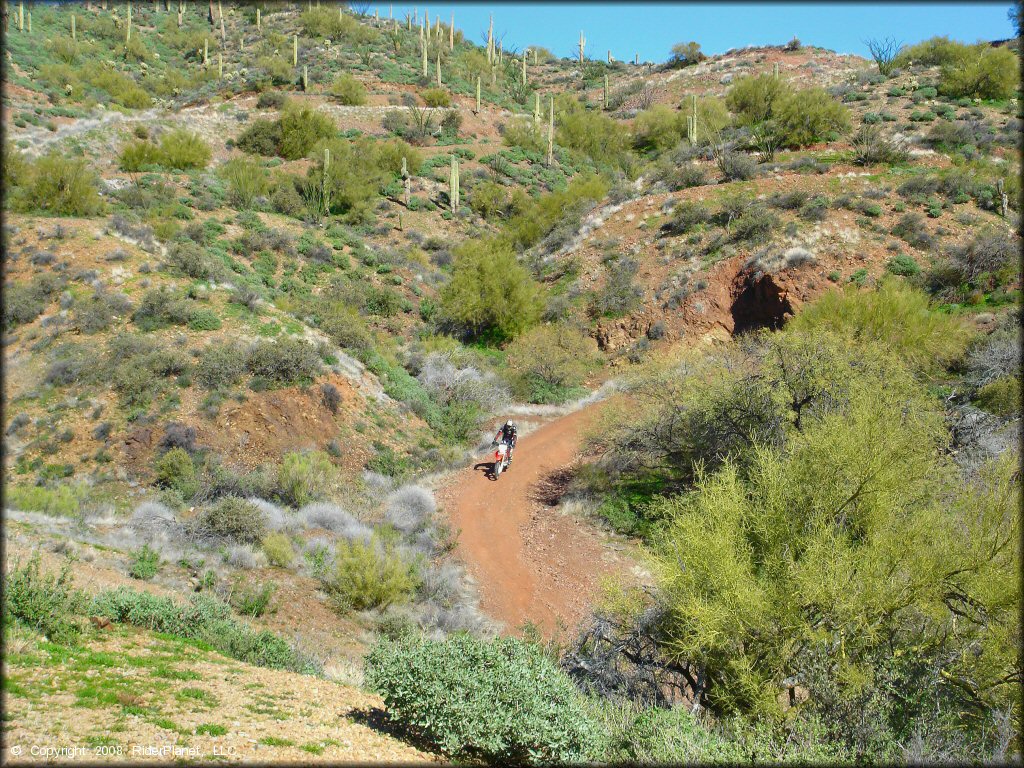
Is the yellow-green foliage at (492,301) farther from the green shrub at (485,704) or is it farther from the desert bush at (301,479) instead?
the green shrub at (485,704)

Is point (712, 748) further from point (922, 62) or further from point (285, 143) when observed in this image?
point (922, 62)

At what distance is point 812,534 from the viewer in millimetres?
7770

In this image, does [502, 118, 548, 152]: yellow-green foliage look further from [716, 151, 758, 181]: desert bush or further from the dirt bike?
the dirt bike

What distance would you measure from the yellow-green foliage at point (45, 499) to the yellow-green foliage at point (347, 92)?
3972cm

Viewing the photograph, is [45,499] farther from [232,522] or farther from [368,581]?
[368,581]

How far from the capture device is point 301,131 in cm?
3709

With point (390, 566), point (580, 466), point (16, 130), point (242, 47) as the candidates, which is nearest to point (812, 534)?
point (390, 566)

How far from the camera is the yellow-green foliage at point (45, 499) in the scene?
11148 millimetres

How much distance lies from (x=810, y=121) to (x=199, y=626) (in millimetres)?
37985

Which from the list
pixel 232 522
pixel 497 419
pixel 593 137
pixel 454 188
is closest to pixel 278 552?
pixel 232 522

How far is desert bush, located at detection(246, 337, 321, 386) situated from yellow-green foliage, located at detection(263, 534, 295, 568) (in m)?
5.91

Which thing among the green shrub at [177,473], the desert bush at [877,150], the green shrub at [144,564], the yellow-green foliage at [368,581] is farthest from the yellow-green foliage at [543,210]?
the green shrub at [144,564]

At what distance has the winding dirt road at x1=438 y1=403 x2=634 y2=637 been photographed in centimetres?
1149

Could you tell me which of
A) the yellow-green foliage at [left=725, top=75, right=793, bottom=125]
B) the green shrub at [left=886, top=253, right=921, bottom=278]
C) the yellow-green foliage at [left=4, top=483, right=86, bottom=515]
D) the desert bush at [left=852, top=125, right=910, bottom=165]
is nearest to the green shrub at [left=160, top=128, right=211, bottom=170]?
the yellow-green foliage at [left=4, top=483, right=86, bottom=515]
